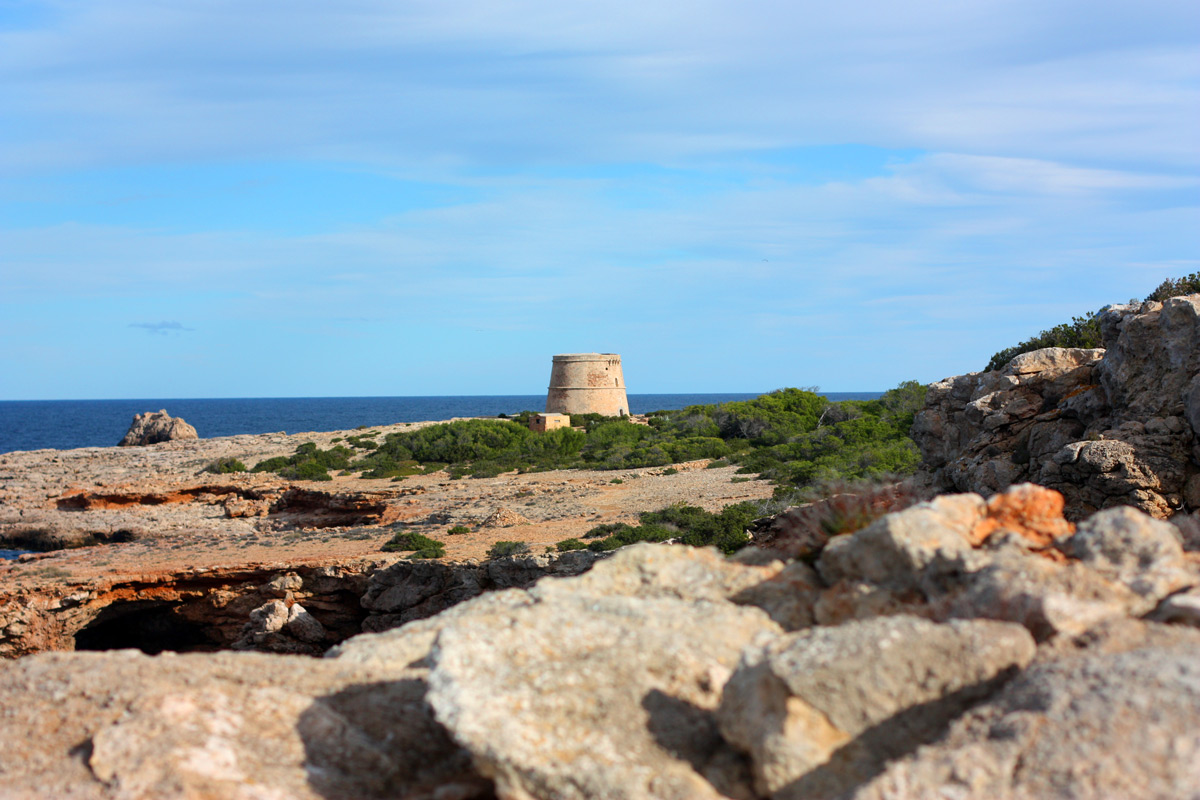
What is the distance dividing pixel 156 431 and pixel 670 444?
3609cm

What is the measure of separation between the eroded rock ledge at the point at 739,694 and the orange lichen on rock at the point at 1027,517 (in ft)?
0.07

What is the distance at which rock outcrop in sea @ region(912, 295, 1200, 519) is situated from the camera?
32.0 ft

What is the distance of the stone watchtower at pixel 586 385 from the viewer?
167 feet

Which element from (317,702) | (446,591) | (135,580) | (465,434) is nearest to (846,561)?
(317,702)

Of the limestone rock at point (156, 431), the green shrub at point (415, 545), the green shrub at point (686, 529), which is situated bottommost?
the green shrub at point (415, 545)

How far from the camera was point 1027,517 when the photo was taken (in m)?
4.68

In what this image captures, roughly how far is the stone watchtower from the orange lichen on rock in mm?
45837

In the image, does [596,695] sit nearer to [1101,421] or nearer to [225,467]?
[1101,421]

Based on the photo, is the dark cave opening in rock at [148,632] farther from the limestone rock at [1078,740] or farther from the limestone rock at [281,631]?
the limestone rock at [1078,740]

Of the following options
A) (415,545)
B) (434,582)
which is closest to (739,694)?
(434,582)

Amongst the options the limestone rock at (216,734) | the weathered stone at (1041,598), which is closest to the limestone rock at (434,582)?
the limestone rock at (216,734)

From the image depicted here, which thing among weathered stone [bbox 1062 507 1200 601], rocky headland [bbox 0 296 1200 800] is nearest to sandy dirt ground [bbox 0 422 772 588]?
rocky headland [bbox 0 296 1200 800]

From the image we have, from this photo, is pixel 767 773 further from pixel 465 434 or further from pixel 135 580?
pixel 465 434

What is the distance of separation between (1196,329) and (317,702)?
11.0 m
